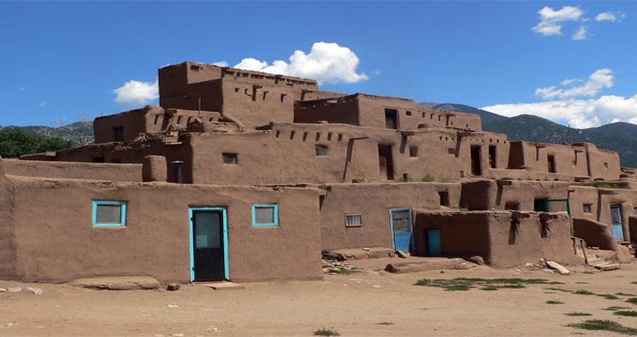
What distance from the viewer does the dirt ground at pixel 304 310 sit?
962 centimetres

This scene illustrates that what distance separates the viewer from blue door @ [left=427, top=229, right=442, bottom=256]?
23.3 m

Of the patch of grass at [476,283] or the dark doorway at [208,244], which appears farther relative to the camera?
the patch of grass at [476,283]

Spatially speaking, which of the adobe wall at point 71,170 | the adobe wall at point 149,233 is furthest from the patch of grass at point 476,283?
the adobe wall at point 71,170

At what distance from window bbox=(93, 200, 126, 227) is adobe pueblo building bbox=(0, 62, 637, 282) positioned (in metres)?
0.02

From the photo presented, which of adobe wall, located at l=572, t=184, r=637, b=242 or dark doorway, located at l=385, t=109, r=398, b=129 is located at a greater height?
dark doorway, located at l=385, t=109, r=398, b=129

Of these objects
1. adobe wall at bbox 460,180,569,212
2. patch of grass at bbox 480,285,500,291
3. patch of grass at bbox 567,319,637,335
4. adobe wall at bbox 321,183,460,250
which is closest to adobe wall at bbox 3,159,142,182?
adobe wall at bbox 321,183,460,250

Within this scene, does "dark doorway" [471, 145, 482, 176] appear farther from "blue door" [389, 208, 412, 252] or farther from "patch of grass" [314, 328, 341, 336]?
"patch of grass" [314, 328, 341, 336]

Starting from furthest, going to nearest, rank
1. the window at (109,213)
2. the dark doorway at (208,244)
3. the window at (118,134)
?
the window at (118,134) < the dark doorway at (208,244) < the window at (109,213)

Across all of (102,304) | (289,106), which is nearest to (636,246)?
(289,106)

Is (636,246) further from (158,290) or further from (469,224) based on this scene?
(158,290)

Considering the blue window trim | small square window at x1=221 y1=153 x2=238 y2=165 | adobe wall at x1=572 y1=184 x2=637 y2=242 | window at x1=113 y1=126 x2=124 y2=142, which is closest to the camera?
the blue window trim

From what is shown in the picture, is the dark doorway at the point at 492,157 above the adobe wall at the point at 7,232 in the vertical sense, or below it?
above

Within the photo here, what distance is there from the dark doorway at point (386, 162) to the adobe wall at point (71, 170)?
44.6 feet

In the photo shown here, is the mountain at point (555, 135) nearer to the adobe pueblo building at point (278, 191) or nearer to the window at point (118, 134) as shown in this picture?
the adobe pueblo building at point (278, 191)
